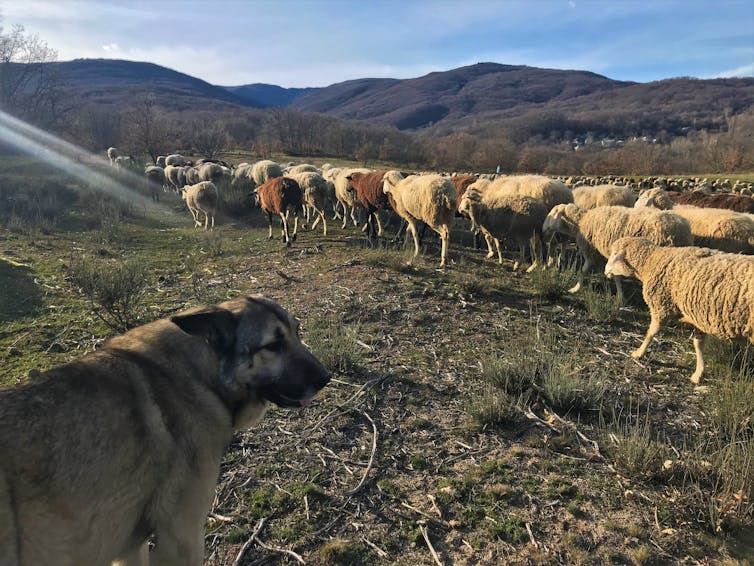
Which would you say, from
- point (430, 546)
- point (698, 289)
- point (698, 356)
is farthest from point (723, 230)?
point (430, 546)

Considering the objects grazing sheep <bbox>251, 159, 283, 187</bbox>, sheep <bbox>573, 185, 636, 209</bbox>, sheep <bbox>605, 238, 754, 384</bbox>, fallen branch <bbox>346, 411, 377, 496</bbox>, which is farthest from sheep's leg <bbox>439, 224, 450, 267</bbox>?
grazing sheep <bbox>251, 159, 283, 187</bbox>

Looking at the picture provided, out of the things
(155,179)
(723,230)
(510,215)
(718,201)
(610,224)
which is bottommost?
(723,230)

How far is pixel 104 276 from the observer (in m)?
7.03

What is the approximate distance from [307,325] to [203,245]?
8.34m

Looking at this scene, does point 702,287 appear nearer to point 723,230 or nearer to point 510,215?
point 723,230

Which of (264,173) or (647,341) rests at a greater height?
(264,173)

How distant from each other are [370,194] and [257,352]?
12.8m

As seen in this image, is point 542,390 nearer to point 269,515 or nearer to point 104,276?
point 269,515

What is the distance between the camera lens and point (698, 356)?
5.58 metres

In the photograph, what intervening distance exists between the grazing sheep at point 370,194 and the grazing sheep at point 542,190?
3.96 meters

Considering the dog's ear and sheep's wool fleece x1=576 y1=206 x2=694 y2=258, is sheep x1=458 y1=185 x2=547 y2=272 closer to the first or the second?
sheep's wool fleece x1=576 y1=206 x2=694 y2=258

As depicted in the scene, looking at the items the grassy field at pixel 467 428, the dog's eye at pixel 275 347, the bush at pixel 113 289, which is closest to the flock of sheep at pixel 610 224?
the grassy field at pixel 467 428

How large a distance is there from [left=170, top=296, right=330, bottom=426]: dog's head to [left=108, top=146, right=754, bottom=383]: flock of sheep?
5.31 m

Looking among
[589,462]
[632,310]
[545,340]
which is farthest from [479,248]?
[589,462]
